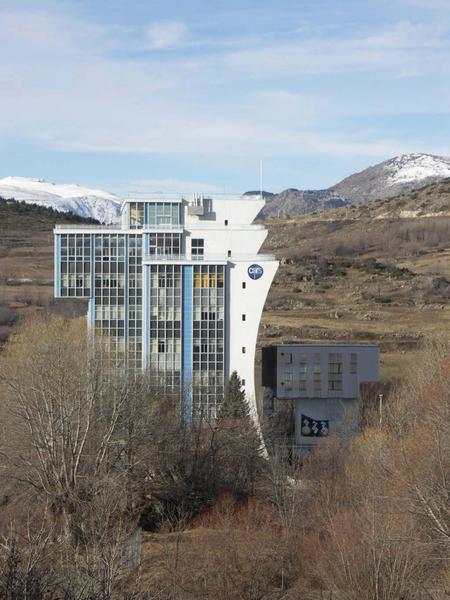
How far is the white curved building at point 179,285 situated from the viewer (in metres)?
70.2

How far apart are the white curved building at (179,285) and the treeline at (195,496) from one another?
277 centimetres

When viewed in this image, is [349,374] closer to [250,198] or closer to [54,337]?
[250,198]

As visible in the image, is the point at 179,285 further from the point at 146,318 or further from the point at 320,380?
the point at 320,380

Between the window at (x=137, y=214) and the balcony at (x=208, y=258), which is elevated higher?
the window at (x=137, y=214)

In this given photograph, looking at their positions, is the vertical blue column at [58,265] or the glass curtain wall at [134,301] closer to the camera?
the glass curtain wall at [134,301]

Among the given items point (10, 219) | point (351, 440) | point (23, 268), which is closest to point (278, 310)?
point (23, 268)

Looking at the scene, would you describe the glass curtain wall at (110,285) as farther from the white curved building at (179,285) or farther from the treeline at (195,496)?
the treeline at (195,496)

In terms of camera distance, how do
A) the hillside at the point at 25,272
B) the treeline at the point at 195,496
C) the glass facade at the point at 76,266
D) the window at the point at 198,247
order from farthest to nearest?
the hillside at the point at 25,272, the glass facade at the point at 76,266, the window at the point at 198,247, the treeline at the point at 195,496

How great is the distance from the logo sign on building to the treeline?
692 cm

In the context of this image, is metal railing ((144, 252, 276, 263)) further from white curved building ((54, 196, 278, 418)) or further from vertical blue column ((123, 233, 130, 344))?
vertical blue column ((123, 233, 130, 344))

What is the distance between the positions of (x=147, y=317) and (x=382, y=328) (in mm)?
52137

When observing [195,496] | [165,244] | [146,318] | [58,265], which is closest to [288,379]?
[146,318]

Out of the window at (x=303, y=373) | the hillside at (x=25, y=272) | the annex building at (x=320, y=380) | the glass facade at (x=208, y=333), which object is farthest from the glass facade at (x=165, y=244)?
the hillside at (x=25, y=272)

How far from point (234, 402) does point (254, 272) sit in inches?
334
